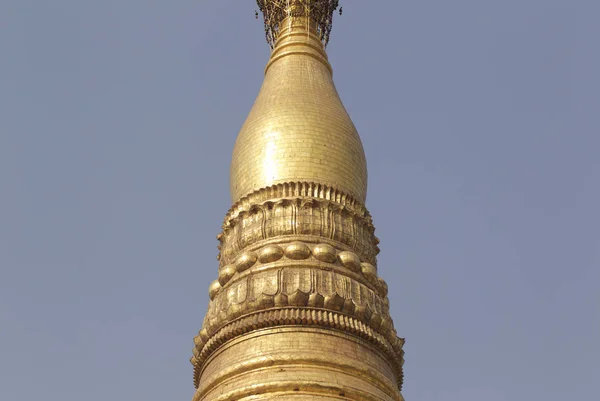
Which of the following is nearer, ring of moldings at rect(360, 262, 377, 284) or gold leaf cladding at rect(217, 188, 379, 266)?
ring of moldings at rect(360, 262, 377, 284)

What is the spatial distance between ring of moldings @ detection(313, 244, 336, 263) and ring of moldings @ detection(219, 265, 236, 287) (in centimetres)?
138

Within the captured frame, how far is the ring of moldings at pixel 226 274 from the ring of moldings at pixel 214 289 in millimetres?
98

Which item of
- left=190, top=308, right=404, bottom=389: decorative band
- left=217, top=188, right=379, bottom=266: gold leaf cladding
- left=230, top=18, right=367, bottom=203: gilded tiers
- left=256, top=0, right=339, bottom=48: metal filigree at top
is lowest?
left=190, top=308, right=404, bottom=389: decorative band

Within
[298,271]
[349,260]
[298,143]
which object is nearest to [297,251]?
[298,271]

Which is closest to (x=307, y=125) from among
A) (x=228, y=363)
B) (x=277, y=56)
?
(x=277, y=56)

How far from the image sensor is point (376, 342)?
51.2 ft

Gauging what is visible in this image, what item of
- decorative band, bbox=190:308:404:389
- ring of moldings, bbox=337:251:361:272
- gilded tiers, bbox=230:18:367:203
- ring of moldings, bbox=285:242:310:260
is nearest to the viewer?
decorative band, bbox=190:308:404:389

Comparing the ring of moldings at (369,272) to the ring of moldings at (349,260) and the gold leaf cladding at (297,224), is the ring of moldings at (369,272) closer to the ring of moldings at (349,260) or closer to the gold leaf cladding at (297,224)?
the ring of moldings at (349,260)

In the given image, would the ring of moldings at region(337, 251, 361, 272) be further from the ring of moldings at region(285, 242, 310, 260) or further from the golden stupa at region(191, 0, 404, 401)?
the ring of moldings at region(285, 242, 310, 260)

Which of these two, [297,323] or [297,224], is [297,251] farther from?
[297,323]

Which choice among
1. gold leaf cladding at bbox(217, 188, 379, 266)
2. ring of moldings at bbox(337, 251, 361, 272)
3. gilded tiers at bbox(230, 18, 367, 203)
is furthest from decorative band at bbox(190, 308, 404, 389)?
gilded tiers at bbox(230, 18, 367, 203)

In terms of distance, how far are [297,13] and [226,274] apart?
6.60 metres

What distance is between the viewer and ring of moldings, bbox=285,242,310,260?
15.8 m

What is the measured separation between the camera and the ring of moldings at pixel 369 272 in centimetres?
1628
